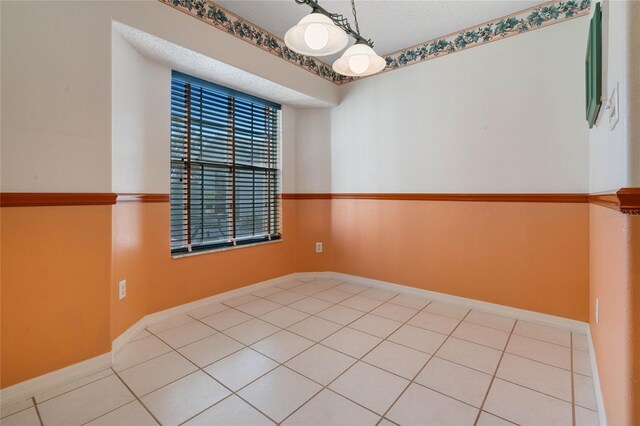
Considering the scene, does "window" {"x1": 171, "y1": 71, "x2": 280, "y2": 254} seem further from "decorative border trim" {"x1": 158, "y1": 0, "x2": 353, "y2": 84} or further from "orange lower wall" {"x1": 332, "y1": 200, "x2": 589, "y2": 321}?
"orange lower wall" {"x1": 332, "y1": 200, "x2": 589, "y2": 321}

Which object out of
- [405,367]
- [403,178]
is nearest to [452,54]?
[403,178]

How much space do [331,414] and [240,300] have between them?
6.04 feet

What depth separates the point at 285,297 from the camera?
10.5 feet

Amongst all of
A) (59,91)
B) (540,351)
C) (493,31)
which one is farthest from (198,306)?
(493,31)

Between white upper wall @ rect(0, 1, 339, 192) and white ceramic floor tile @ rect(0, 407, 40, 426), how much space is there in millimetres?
1150

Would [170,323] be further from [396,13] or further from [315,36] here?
[396,13]

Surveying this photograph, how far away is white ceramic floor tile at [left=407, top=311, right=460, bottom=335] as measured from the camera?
2438 millimetres

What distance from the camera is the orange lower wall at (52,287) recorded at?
5.21 feet

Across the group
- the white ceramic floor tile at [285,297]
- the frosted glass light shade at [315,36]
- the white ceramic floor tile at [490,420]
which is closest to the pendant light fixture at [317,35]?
the frosted glass light shade at [315,36]

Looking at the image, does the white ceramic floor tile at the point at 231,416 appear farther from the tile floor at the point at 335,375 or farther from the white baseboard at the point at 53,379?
the white baseboard at the point at 53,379

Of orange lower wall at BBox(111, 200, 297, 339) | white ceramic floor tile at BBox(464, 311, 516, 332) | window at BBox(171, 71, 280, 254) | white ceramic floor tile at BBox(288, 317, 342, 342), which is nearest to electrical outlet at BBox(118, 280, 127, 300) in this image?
orange lower wall at BBox(111, 200, 297, 339)

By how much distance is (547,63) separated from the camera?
2.45 m

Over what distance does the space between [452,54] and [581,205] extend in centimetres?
179

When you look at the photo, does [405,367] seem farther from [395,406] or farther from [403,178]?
[403,178]
